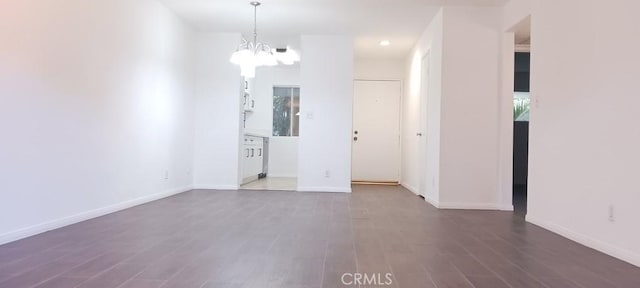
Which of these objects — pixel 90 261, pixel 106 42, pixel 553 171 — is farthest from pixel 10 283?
pixel 553 171

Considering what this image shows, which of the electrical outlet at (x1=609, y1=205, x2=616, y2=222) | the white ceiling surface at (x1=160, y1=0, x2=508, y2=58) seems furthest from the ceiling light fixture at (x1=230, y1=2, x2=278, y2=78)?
the electrical outlet at (x1=609, y1=205, x2=616, y2=222)

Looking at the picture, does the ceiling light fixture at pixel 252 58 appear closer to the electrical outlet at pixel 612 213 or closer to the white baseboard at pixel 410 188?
the white baseboard at pixel 410 188

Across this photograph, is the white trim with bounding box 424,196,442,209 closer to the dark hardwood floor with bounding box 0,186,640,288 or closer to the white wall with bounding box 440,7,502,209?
the white wall with bounding box 440,7,502,209

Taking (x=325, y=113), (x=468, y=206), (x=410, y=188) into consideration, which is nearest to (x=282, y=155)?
(x=325, y=113)

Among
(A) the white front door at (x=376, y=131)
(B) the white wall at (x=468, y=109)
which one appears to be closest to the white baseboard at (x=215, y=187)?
(A) the white front door at (x=376, y=131)

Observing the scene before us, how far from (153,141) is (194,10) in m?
1.73

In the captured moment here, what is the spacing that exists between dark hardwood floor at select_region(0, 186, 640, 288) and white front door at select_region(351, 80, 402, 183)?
3.64m

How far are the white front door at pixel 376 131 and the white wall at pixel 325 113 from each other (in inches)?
63.4

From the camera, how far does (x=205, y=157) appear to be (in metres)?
5.81

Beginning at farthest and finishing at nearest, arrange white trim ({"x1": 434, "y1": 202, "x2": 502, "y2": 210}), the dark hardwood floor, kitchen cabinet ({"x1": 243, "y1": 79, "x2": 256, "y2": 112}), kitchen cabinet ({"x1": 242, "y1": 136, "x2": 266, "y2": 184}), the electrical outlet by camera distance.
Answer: kitchen cabinet ({"x1": 243, "y1": 79, "x2": 256, "y2": 112}), kitchen cabinet ({"x1": 242, "y1": 136, "x2": 266, "y2": 184}), white trim ({"x1": 434, "y1": 202, "x2": 502, "y2": 210}), the electrical outlet, the dark hardwood floor

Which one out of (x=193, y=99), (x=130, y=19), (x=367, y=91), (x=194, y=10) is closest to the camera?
(x=130, y=19)

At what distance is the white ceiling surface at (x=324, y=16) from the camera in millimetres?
4562

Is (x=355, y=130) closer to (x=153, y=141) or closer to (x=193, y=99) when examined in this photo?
(x=193, y=99)

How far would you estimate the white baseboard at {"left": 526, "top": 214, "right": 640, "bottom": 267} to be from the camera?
2.29 m
